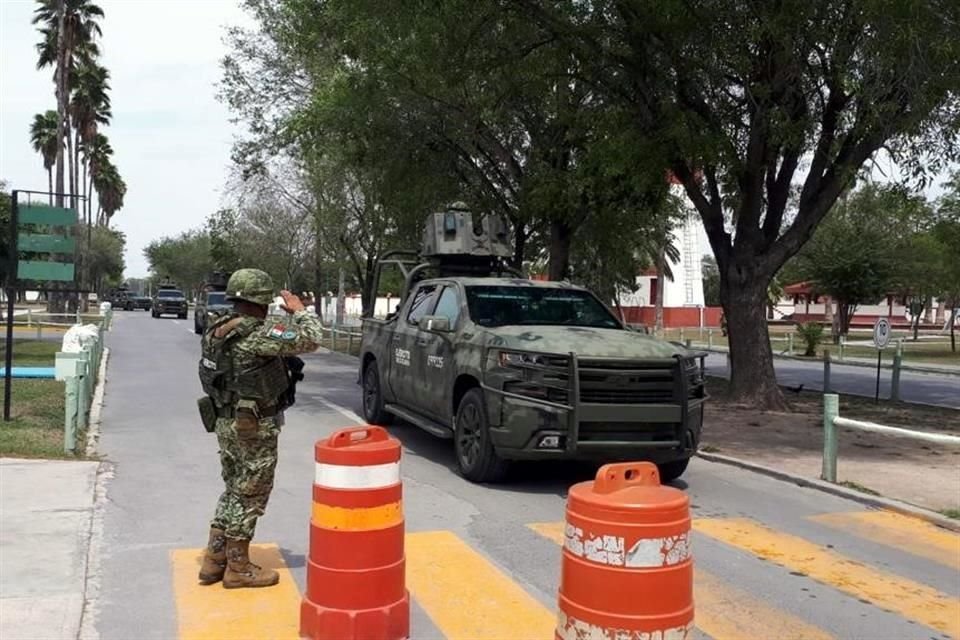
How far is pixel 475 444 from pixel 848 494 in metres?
3.32

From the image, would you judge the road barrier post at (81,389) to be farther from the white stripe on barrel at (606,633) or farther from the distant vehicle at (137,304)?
the distant vehicle at (137,304)

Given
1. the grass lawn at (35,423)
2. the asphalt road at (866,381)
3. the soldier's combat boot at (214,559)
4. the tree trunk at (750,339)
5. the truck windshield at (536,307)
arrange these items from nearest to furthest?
the soldier's combat boot at (214,559)
the grass lawn at (35,423)
the truck windshield at (536,307)
the tree trunk at (750,339)
the asphalt road at (866,381)

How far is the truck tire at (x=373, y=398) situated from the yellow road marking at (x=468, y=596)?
16.6ft

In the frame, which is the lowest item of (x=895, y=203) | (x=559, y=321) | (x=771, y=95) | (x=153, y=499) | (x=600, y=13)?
(x=153, y=499)

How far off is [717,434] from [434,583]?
712cm

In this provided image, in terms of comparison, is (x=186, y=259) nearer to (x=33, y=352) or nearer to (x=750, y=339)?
(x=33, y=352)

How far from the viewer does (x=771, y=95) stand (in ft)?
41.2

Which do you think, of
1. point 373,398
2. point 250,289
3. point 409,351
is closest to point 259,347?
point 250,289

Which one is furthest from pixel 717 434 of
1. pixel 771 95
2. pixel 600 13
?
pixel 600 13

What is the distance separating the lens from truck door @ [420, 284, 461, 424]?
8.77 metres

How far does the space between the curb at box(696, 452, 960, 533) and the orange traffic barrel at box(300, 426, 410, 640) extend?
16.1 ft

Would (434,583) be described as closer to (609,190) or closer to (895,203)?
(609,190)

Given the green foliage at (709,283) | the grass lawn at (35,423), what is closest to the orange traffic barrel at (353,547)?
the grass lawn at (35,423)

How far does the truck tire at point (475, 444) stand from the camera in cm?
787
